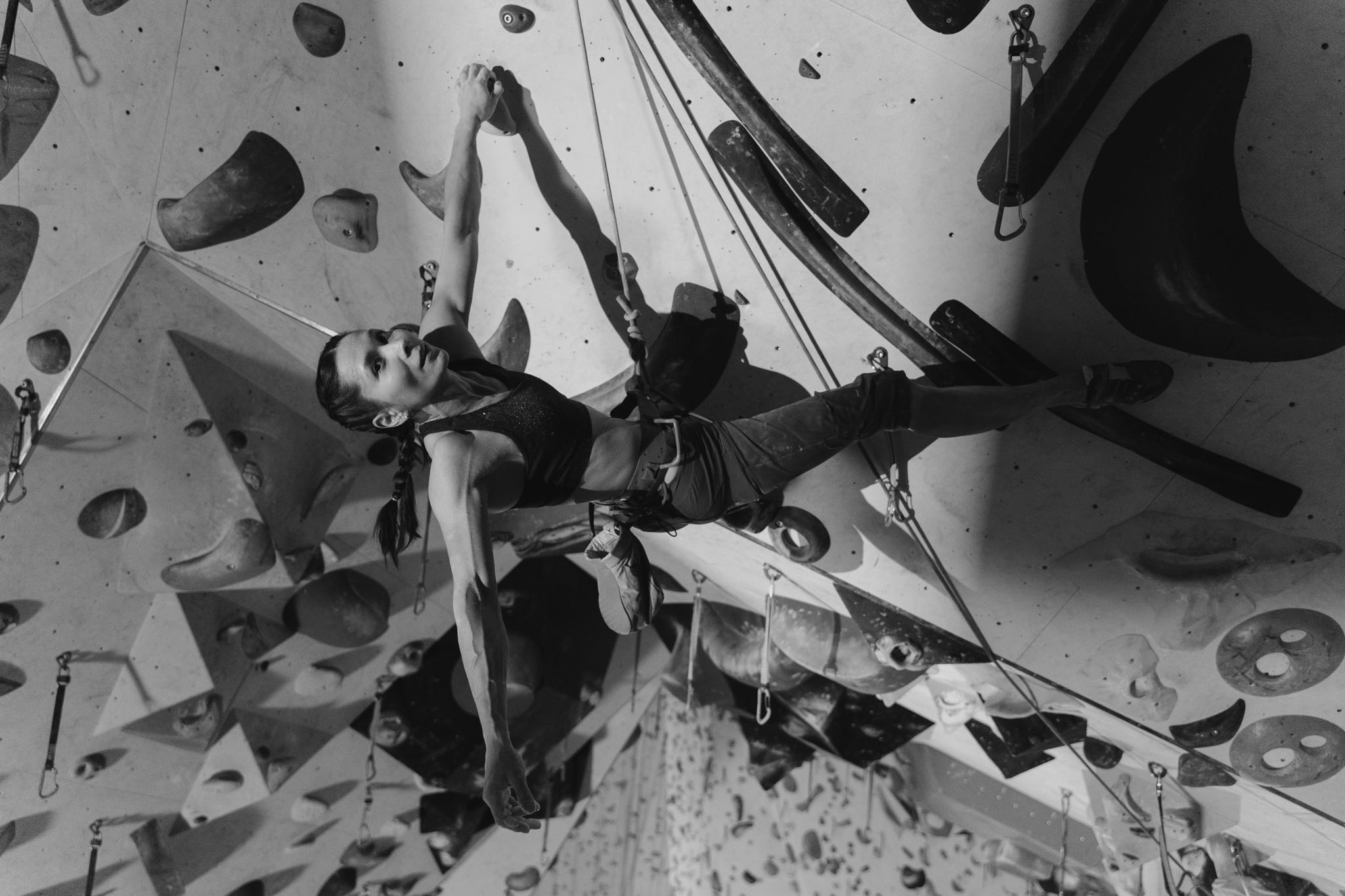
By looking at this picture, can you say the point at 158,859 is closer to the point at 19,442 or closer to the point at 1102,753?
the point at 19,442

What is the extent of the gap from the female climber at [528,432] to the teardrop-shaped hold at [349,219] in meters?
0.25

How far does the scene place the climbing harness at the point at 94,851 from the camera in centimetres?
235

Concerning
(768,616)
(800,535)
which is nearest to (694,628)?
(768,616)

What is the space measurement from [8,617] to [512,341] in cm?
113

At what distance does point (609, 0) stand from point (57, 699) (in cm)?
181

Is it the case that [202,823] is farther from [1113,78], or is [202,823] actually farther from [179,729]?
Result: [1113,78]

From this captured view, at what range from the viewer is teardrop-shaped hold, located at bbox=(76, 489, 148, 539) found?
1962 millimetres

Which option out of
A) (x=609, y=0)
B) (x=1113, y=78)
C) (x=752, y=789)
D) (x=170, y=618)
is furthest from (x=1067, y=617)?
(x=170, y=618)

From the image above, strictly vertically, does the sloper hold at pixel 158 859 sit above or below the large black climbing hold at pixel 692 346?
below

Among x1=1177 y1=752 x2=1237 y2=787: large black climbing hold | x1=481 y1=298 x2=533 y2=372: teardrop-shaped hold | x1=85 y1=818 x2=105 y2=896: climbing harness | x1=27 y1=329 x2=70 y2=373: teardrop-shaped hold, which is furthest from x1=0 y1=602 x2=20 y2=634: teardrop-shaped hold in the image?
x1=1177 y1=752 x2=1237 y2=787: large black climbing hold

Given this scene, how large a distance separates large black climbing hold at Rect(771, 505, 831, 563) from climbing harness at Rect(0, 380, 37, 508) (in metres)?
1.41

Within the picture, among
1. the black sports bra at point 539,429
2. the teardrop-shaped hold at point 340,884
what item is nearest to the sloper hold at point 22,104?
the black sports bra at point 539,429

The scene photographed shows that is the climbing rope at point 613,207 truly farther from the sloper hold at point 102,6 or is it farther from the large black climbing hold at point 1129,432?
the sloper hold at point 102,6

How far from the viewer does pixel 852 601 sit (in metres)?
2.24
